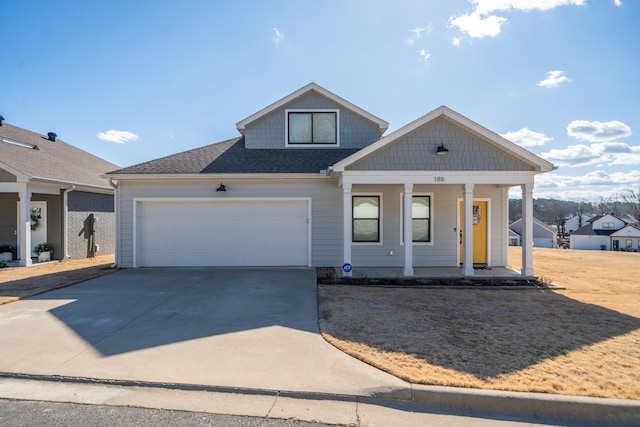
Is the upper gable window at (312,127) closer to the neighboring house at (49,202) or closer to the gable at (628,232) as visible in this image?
the neighboring house at (49,202)

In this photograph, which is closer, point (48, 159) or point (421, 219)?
point (421, 219)

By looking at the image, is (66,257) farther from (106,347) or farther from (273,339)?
(273,339)

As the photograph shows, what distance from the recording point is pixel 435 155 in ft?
31.2

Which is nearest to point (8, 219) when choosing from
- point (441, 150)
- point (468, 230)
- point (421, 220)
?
point (421, 220)

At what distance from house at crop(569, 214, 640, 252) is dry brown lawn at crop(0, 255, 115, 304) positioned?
5933cm

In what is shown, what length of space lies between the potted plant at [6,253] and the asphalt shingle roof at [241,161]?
20.4 ft

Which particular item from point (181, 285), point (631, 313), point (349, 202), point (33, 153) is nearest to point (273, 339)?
point (181, 285)

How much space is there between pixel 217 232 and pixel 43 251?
7046 mm

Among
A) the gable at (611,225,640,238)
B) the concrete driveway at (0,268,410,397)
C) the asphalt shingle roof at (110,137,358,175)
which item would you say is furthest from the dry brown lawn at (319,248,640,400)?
the gable at (611,225,640,238)

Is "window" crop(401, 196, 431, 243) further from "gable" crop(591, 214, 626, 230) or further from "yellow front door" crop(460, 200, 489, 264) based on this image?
"gable" crop(591, 214, 626, 230)

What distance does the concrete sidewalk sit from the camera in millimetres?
3418

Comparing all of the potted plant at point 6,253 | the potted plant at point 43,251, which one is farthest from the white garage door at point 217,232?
the potted plant at point 6,253

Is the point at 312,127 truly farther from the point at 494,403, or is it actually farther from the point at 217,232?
the point at 494,403

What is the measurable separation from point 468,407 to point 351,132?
34.7ft
